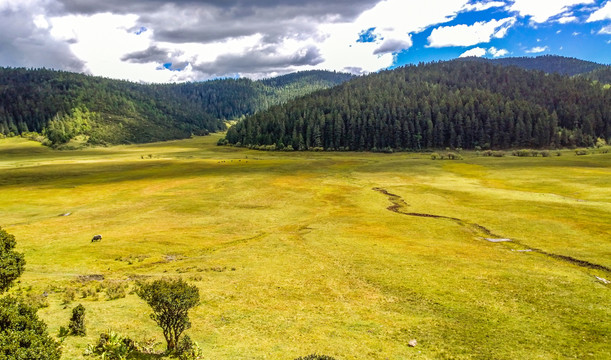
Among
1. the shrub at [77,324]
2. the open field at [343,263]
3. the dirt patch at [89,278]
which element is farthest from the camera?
the dirt patch at [89,278]

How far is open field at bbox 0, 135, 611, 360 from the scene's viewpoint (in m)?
24.1

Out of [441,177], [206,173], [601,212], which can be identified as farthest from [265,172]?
[601,212]

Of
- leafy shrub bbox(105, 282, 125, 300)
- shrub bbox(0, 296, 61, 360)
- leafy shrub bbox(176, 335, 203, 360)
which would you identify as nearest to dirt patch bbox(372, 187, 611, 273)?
leafy shrub bbox(176, 335, 203, 360)

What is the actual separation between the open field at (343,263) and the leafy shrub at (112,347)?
0.79 m

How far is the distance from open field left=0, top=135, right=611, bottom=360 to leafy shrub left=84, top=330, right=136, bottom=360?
2.58ft

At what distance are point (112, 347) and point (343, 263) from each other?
2546 cm

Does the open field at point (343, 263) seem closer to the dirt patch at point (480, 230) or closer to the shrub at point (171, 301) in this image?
the dirt patch at point (480, 230)

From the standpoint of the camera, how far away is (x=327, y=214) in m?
68.6

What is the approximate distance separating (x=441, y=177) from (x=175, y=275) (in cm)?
9475

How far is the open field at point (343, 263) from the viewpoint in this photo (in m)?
24.1

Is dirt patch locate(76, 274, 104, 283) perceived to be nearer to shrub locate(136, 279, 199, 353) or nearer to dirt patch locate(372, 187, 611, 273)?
shrub locate(136, 279, 199, 353)

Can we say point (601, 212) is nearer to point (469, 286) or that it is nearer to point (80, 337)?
point (469, 286)

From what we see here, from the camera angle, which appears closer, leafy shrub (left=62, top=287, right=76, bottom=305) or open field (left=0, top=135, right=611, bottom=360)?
open field (left=0, top=135, right=611, bottom=360)

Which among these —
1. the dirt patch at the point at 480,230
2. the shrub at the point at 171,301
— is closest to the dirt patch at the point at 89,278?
the shrub at the point at 171,301
